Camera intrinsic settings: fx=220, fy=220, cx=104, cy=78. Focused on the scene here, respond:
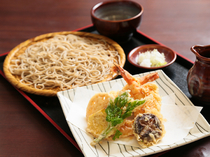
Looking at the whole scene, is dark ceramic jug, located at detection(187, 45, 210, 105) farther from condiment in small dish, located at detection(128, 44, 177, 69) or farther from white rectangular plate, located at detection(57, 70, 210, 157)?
condiment in small dish, located at detection(128, 44, 177, 69)

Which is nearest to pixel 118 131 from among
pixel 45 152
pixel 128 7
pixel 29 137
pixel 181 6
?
pixel 45 152

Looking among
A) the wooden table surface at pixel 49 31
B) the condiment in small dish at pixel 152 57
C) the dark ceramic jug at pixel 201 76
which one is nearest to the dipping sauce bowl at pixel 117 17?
the condiment in small dish at pixel 152 57

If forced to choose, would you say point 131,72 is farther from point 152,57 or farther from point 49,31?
point 49,31

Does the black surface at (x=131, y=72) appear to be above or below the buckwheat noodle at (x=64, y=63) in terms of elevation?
below

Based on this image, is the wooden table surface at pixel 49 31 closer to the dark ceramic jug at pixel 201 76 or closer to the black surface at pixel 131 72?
the black surface at pixel 131 72

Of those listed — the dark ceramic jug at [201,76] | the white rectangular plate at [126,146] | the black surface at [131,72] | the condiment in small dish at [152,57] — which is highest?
the dark ceramic jug at [201,76]

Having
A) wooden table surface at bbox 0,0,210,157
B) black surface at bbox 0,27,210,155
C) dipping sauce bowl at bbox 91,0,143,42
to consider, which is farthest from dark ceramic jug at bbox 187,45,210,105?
dipping sauce bowl at bbox 91,0,143,42
